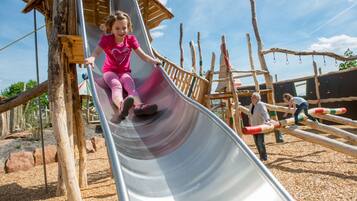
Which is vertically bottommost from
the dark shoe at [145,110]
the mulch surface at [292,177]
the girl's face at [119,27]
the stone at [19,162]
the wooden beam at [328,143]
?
the mulch surface at [292,177]

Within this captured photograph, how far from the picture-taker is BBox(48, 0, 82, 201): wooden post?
15.6ft

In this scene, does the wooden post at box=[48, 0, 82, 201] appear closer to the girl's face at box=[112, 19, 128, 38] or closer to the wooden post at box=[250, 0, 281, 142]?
the girl's face at box=[112, 19, 128, 38]

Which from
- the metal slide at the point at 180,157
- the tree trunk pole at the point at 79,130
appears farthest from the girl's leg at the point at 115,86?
the tree trunk pole at the point at 79,130

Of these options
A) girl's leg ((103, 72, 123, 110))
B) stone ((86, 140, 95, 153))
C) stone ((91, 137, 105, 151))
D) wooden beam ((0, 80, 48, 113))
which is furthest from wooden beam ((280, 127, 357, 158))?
stone ((91, 137, 105, 151))

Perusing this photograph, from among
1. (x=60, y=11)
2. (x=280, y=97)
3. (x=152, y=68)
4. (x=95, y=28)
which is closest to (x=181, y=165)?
(x=152, y=68)

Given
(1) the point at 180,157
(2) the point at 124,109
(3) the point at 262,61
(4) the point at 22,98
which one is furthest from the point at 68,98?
(3) the point at 262,61

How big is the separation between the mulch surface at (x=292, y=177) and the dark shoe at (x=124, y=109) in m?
2.13

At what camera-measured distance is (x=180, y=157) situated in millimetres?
3100

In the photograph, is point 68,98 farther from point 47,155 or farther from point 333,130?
point 47,155

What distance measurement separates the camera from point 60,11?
17.5 ft

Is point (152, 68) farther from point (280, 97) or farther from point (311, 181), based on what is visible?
point (280, 97)

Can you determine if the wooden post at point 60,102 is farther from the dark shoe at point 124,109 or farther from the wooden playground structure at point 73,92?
the dark shoe at point 124,109

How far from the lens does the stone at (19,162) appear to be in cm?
935

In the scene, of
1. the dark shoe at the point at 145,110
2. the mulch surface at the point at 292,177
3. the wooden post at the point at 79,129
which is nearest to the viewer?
the dark shoe at the point at 145,110
